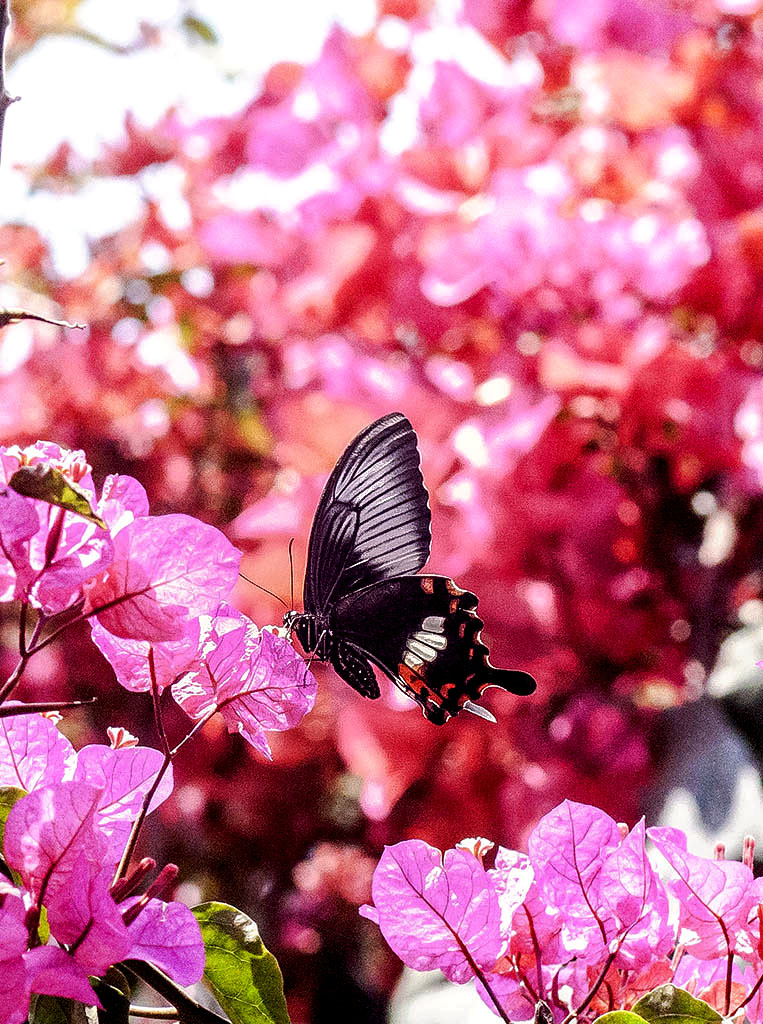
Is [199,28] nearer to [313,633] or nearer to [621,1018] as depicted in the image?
[313,633]

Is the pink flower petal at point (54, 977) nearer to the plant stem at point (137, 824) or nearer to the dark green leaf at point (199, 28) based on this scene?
the plant stem at point (137, 824)

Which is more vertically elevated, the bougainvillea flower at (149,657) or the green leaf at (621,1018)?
the bougainvillea flower at (149,657)

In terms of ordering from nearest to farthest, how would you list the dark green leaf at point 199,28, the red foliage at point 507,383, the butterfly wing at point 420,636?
1. the butterfly wing at point 420,636
2. the red foliage at point 507,383
3. the dark green leaf at point 199,28

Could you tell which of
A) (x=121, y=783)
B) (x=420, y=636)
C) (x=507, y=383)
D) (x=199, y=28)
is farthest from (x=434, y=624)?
(x=199, y=28)

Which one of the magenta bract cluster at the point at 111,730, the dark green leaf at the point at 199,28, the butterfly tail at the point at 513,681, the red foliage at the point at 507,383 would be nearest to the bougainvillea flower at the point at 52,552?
the magenta bract cluster at the point at 111,730

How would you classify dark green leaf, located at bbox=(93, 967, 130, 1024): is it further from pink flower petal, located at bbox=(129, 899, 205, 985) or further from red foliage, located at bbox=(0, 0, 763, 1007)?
red foliage, located at bbox=(0, 0, 763, 1007)

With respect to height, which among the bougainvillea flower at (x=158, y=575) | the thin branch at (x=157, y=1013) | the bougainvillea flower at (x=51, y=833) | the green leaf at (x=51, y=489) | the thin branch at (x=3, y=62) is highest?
the thin branch at (x=3, y=62)
